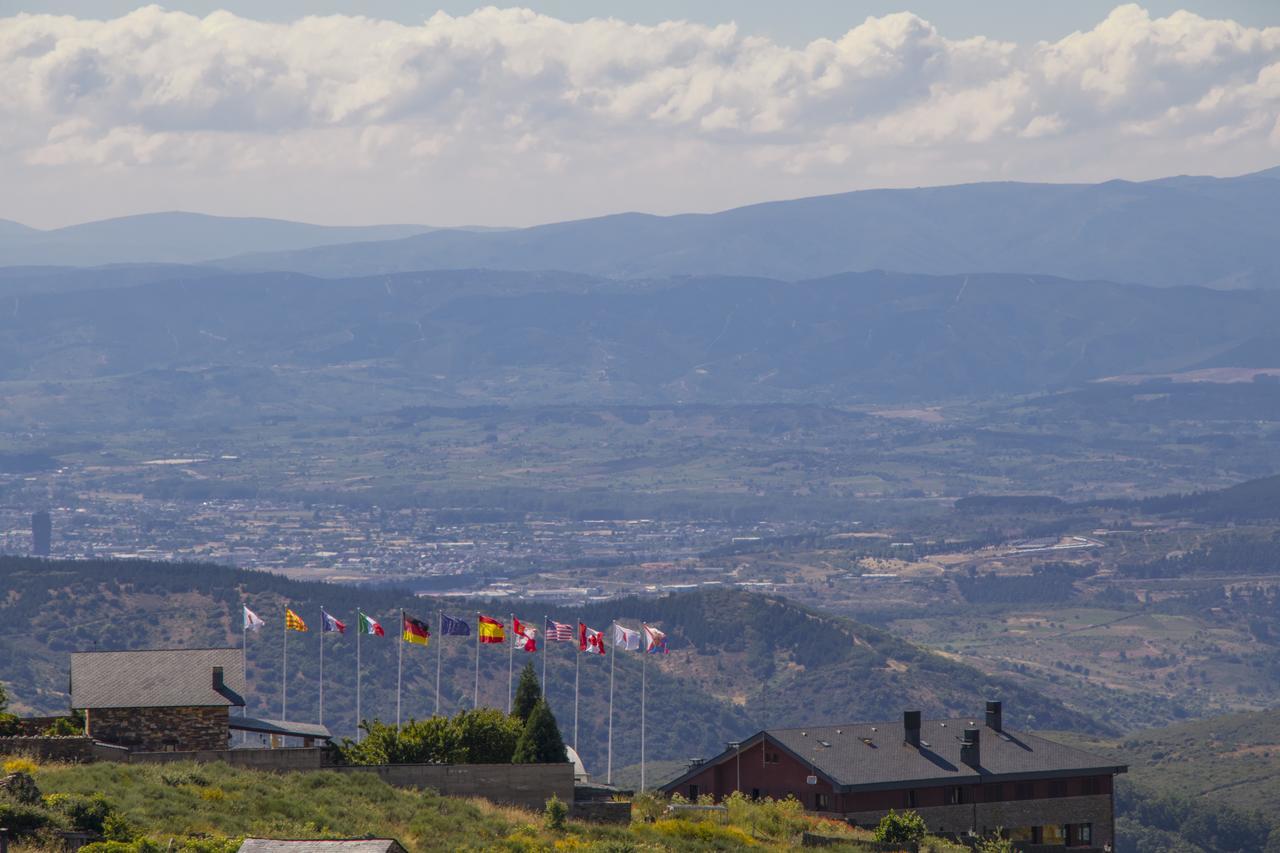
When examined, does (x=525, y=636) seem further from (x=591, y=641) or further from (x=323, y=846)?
(x=323, y=846)

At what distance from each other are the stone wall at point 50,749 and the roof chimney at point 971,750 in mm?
43399

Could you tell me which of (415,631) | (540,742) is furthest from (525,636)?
(540,742)

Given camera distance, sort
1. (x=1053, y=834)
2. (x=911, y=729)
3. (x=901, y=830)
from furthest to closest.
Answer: (x=911, y=729), (x=1053, y=834), (x=901, y=830)

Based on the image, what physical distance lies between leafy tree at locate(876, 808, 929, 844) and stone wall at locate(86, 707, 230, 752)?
2374 cm

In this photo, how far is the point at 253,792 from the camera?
7812cm

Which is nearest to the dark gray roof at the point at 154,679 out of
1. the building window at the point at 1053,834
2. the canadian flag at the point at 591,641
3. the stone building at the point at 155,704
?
the stone building at the point at 155,704

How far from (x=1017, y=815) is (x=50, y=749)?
1814 inches

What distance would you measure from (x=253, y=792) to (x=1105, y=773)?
48.9 metres

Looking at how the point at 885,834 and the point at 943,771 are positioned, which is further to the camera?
the point at 943,771

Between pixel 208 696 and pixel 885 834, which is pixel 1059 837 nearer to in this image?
pixel 885 834

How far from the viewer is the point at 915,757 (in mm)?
110062

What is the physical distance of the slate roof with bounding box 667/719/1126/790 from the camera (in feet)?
351

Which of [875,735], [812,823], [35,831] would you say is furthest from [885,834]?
[35,831]

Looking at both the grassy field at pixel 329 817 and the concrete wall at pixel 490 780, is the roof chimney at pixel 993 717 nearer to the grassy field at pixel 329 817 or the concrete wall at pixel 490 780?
the grassy field at pixel 329 817
